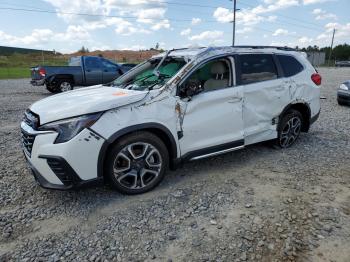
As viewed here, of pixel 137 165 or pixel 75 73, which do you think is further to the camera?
pixel 75 73

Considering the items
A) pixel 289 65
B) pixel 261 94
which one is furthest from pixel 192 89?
pixel 289 65

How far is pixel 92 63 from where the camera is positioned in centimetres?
1355

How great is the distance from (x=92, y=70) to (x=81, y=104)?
10.6 m

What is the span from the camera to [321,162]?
4.95 metres

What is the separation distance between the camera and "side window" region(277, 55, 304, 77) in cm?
516

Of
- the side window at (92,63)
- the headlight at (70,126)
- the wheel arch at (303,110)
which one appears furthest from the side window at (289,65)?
the side window at (92,63)

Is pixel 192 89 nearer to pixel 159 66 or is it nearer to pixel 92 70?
pixel 159 66

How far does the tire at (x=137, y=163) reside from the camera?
360 cm

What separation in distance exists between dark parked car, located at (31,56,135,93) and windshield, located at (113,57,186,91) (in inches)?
352

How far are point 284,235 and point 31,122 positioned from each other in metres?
3.01

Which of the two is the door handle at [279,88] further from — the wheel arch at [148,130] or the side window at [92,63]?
the side window at [92,63]

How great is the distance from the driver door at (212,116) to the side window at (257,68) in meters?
0.22

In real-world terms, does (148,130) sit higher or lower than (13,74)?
higher

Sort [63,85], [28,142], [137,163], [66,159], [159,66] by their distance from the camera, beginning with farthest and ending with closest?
[63,85]
[159,66]
[137,163]
[28,142]
[66,159]
